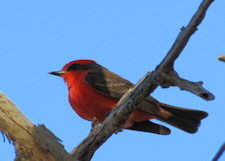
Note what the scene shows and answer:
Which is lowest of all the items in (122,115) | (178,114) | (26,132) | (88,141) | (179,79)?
(26,132)

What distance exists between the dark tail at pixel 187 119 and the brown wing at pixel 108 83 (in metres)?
0.85

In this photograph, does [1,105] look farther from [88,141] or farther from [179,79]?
[179,79]

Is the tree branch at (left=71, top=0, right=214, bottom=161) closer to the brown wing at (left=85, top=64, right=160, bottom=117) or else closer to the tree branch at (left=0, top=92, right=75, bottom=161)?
the tree branch at (left=0, top=92, right=75, bottom=161)

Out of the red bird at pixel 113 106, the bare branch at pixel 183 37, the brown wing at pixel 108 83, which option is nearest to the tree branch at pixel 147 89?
the bare branch at pixel 183 37

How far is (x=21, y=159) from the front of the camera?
13.6 feet

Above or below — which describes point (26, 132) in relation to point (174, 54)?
below

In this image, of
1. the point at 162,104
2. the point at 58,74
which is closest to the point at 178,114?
the point at 162,104

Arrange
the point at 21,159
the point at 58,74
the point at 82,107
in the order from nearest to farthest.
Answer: the point at 21,159, the point at 82,107, the point at 58,74

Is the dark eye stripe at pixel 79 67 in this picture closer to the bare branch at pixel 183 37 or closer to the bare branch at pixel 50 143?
the bare branch at pixel 50 143

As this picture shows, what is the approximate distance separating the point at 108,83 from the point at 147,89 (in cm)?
208

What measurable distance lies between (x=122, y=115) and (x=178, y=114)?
1921 mm

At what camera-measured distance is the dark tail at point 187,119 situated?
5777 millimetres

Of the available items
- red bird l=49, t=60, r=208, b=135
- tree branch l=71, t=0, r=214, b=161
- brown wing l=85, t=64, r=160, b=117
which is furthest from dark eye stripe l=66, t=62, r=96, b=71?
tree branch l=71, t=0, r=214, b=161

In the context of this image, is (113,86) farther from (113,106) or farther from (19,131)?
(19,131)
